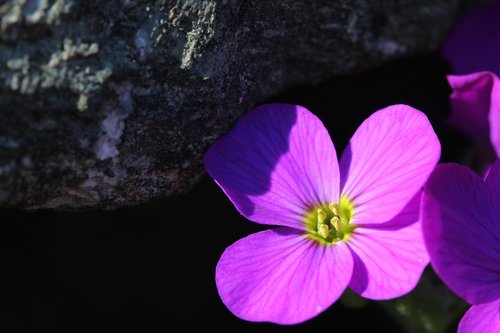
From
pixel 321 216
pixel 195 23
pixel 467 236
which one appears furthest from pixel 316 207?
pixel 195 23

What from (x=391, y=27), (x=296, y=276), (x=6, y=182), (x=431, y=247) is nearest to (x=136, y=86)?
(x=6, y=182)

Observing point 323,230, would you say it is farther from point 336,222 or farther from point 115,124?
point 115,124

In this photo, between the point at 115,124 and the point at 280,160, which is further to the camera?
the point at 280,160

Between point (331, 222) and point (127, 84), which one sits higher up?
point (127, 84)

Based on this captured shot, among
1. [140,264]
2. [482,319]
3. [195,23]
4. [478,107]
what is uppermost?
[195,23]

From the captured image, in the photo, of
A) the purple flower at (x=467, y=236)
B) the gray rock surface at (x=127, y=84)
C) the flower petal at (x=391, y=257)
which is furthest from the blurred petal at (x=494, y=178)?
the gray rock surface at (x=127, y=84)

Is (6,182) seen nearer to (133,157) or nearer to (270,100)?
(133,157)

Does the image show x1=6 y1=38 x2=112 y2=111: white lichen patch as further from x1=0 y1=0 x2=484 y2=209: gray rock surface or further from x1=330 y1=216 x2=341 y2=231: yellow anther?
x1=330 y1=216 x2=341 y2=231: yellow anther
